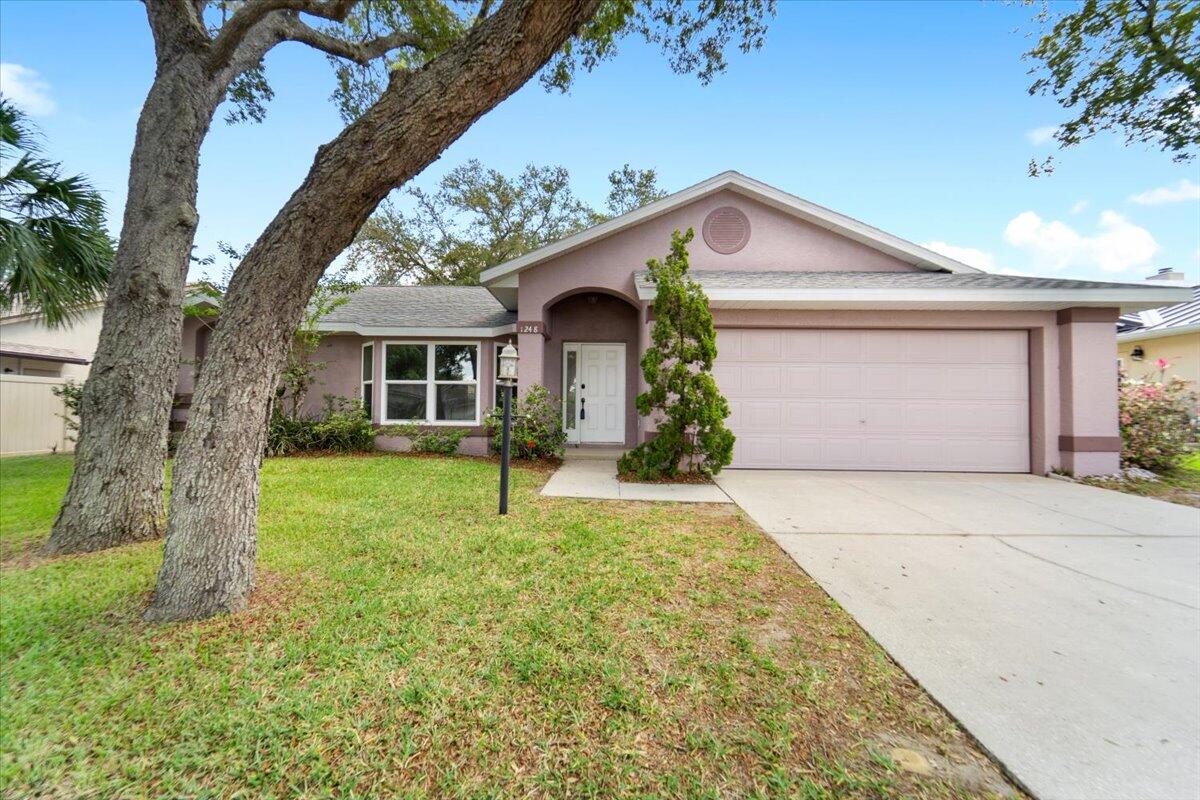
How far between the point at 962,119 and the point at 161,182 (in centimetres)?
1301

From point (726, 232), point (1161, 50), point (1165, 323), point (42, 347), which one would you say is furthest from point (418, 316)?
point (1165, 323)

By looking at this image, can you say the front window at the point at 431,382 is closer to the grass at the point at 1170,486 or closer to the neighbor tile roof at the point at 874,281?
the neighbor tile roof at the point at 874,281

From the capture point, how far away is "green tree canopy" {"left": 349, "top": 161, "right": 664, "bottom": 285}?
21.3 m

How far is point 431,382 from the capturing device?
10242 mm

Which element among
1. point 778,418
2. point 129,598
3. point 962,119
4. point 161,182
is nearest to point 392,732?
point 129,598

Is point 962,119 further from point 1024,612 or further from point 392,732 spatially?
point 392,732

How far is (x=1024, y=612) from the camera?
9.81 feet

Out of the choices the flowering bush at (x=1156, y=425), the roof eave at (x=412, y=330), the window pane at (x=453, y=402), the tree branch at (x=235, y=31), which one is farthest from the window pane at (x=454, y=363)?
the flowering bush at (x=1156, y=425)

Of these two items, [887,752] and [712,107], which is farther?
[712,107]

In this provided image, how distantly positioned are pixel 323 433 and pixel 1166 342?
23.3 metres

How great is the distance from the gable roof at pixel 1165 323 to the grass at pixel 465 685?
16.7m

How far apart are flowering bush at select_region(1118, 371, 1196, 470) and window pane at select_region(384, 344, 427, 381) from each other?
1329cm

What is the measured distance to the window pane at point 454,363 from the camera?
407 inches

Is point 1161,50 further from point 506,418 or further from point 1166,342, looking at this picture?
point 506,418
